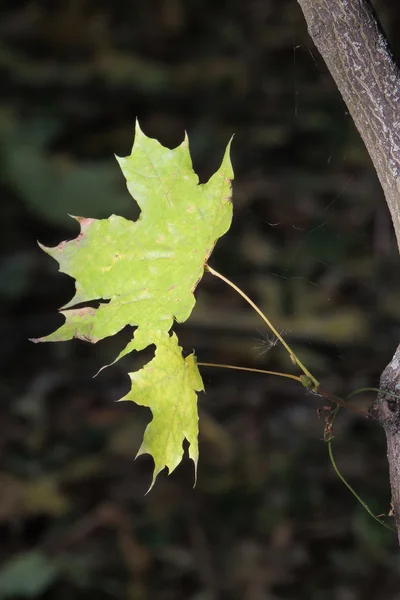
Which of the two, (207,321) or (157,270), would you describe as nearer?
(157,270)

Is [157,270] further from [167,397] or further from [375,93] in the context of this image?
[375,93]

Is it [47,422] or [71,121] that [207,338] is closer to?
[47,422]

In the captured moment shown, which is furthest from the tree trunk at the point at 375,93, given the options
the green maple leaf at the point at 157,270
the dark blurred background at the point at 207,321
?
the dark blurred background at the point at 207,321

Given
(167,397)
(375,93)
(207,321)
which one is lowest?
(207,321)

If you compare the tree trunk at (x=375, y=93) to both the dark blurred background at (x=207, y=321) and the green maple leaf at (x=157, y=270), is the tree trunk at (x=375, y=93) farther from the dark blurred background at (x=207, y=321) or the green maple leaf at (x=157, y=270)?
the dark blurred background at (x=207, y=321)

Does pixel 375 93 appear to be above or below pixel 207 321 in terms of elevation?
above

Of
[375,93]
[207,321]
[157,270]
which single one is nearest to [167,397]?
[157,270]
